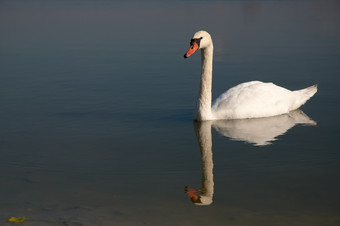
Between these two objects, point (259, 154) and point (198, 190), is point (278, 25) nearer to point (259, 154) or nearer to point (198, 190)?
point (259, 154)

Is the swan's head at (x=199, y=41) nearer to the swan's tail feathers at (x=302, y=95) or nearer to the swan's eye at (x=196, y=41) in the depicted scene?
the swan's eye at (x=196, y=41)

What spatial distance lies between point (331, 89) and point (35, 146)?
608 cm

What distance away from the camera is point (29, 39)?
63.8 ft

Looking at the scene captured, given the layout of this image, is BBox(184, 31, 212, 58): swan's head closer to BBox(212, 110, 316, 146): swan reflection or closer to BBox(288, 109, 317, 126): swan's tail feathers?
BBox(212, 110, 316, 146): swan reflection

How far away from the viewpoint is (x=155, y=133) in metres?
10.3

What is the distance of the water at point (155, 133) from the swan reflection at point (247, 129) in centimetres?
5

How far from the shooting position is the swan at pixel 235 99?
1102 centimetres

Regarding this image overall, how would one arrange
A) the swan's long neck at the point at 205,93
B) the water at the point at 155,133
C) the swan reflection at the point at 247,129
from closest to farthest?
the water at the point at 155,133 → the swan reflection at the point at 247,129 → the swan's long neck at the point at 205,93

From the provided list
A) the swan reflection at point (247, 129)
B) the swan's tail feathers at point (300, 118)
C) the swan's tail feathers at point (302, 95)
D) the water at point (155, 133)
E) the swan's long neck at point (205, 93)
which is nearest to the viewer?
the water at point (155, 133)

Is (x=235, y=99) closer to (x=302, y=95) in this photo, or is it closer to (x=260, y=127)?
(x=260, y=127)

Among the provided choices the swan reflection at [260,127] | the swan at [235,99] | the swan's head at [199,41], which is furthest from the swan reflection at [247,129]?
the swan's head at [199,41]

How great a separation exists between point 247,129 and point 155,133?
149 cm

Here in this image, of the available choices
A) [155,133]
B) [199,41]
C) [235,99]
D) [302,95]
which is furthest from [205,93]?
[302,95]

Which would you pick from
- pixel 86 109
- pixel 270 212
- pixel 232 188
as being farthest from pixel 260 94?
pixel 270 212
